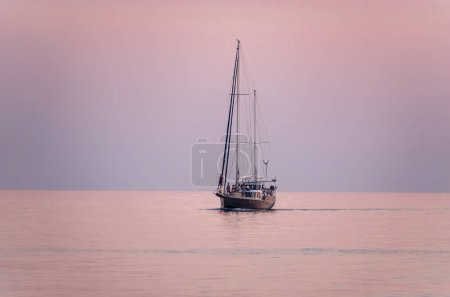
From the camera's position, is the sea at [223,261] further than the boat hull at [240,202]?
No

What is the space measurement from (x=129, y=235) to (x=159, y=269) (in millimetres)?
35055

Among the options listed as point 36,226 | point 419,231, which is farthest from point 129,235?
point 419,231

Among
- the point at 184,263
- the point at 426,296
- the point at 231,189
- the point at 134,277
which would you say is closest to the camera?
the point at 426,296

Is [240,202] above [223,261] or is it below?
below

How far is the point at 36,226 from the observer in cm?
11219

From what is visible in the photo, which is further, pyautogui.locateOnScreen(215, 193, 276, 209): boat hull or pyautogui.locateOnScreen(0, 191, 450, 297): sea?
pyautogui.locateOnScreen(215, 193, 276, 209): boat hull

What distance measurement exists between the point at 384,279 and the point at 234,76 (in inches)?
3119

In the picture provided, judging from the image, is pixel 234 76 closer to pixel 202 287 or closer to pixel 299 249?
pixel 299 249

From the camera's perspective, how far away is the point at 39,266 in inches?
2437

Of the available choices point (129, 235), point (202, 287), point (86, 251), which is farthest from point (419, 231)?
point (202, 287)

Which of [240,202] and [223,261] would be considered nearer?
[223,261]

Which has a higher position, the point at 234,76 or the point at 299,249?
the point at 234,76

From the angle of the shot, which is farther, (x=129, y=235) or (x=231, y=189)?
(x=231, y=189)

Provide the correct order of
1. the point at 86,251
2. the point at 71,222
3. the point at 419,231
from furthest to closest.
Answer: the point at 71,222, the point at 419,231, the point at 86,251
